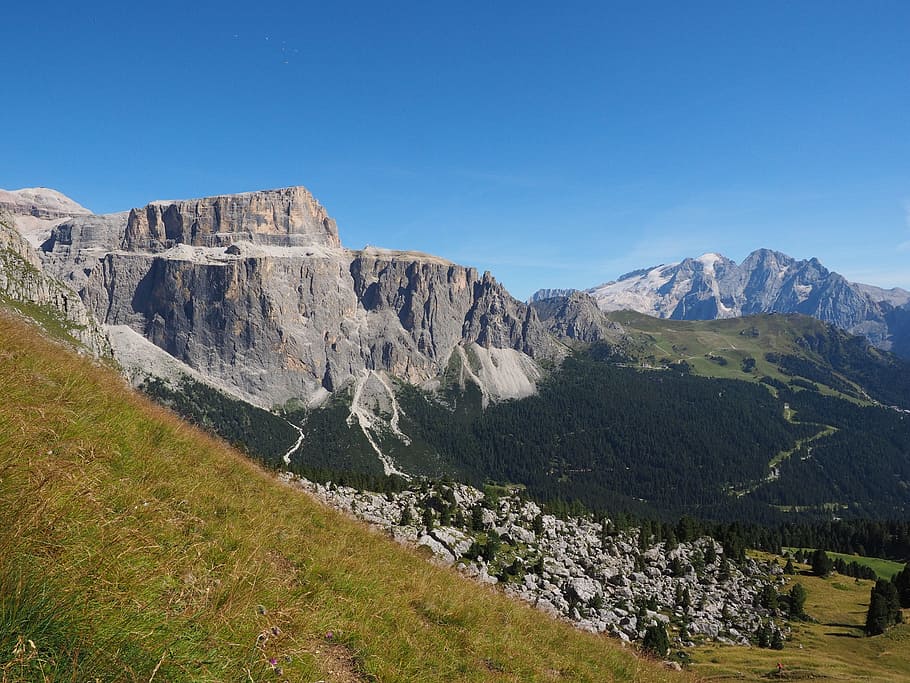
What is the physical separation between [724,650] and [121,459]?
61.1m

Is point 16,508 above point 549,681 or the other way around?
above

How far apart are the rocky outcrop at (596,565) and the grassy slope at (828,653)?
4776 millimetres

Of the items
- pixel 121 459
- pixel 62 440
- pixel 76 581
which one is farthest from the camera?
pixel 121 459

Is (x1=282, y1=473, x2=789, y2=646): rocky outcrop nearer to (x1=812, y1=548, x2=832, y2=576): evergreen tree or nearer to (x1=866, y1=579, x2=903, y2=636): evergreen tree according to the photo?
(x1=812, y1=548, x2=832, y2=576): evergreen tree

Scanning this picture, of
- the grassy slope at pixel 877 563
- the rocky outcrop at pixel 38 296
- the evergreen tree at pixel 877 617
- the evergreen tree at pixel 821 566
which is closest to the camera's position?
the evergreen tree at pixel 877 617

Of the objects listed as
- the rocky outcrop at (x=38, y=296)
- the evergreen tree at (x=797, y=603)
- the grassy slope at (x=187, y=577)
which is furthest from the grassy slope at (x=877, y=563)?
the rocky outcrop at (x=38, y=296)

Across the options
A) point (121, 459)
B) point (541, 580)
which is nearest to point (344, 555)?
point (121, 459)

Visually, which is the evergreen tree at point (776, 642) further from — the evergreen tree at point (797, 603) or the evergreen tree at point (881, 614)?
the evergreen tree at point (797, 603)

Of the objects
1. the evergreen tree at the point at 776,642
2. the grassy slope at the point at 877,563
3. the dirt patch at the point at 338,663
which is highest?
the dirt patch at the point at 338,663

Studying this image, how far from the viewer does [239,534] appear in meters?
8.30

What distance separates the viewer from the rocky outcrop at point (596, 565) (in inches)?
2058

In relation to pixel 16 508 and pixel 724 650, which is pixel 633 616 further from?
pixel 16 508

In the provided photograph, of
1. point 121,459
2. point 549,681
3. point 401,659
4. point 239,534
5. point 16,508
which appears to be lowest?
point 549,681

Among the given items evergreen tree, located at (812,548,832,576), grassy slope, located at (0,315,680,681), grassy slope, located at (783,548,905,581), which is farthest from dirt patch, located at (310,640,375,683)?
grassy slope, located at (783,548,905,581)
